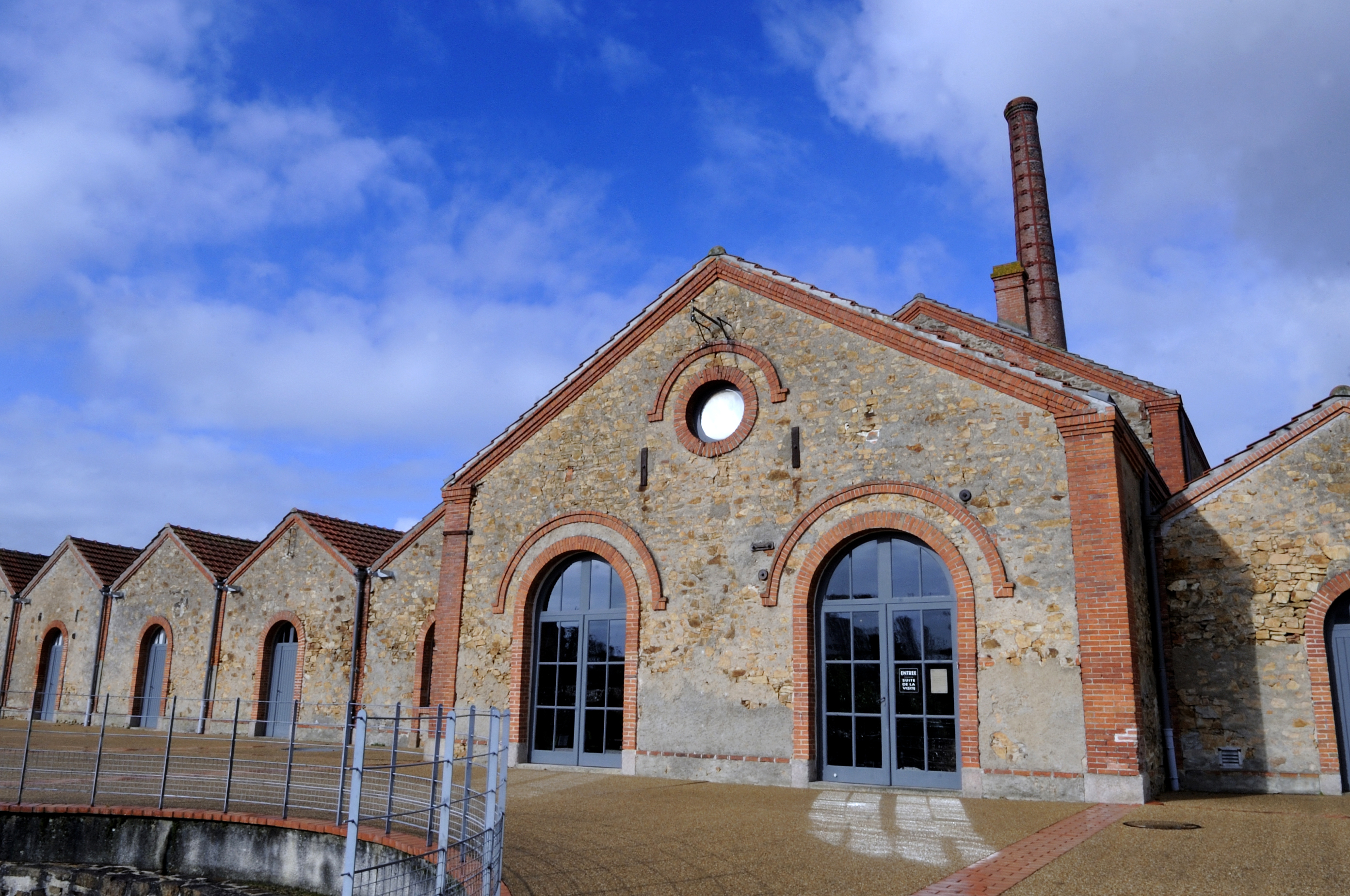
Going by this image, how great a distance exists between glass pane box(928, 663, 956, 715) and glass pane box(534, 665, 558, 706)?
5.91 metres

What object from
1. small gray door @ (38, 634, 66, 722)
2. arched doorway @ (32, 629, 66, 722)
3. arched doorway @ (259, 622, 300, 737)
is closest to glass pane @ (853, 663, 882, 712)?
arched doorway @ (259, 622, 300, 737)

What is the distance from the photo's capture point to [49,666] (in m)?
26.5

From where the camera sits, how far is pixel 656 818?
9.37 meters

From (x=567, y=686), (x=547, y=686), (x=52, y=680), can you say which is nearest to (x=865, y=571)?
(x=567, y=686)

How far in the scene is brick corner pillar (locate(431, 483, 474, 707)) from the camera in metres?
15.3

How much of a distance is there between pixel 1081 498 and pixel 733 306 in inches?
232

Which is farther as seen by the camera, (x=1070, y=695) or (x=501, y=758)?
(x=1070, y=695)

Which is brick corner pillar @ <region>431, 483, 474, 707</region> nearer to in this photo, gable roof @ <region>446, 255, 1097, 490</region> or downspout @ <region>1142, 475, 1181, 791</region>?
gable roof @ <region>446, 255, 1097, 490</region>

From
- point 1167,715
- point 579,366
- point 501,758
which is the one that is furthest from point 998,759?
point 579,366

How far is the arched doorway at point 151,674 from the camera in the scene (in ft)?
74.8

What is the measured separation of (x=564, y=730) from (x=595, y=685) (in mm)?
872

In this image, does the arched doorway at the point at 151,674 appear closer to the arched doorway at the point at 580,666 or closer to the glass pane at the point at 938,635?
the arched doorway at the point at 580,666

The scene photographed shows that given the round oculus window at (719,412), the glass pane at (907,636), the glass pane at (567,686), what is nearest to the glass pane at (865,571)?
the glass pane at (907,636)

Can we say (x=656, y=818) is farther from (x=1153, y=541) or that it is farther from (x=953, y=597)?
(x=1153, y=541)
